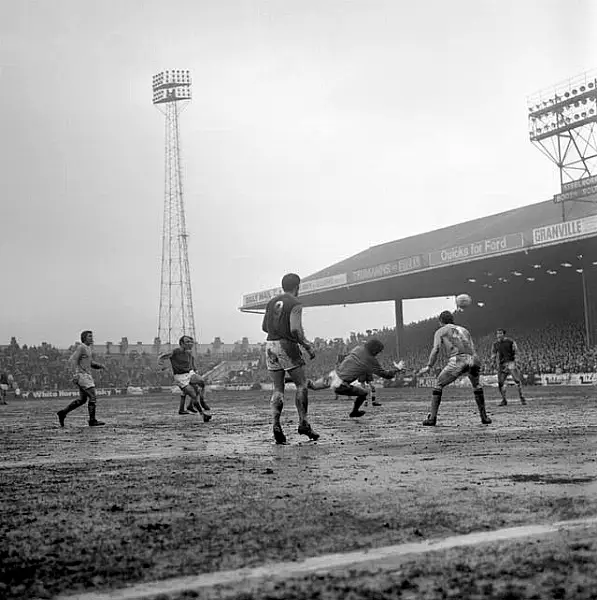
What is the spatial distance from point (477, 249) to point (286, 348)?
31.4 metres

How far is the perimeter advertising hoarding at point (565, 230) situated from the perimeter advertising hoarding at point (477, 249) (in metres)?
1.26

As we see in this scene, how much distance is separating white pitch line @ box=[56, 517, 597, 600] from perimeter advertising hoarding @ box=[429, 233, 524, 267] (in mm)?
34890

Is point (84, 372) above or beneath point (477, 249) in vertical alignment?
beneath

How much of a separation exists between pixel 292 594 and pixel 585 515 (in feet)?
7.06

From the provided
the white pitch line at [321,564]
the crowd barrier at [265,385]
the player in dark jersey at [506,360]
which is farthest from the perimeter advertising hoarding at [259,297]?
the white pitch line at [321,564]

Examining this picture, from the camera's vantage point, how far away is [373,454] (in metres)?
8.77

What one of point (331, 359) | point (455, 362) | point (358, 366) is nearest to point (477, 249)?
point (331, 359)

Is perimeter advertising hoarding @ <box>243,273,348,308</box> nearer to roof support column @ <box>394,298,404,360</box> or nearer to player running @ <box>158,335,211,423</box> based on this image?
roof support column @ <box>394,298,404,360</box>

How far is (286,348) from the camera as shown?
1041 cm

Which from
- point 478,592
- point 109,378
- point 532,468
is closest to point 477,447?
point 532,468

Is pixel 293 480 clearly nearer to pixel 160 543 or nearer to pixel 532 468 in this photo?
pixel 532 468

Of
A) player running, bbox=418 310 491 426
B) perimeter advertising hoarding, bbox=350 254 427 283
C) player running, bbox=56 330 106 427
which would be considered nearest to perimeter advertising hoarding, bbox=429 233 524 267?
perimeter advertising hoarding, bbox=350 254 427 283

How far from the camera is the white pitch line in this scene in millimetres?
3439

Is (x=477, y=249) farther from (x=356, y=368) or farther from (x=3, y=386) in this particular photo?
(x=356, y=368)
